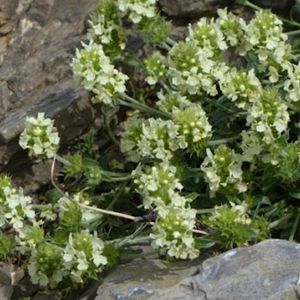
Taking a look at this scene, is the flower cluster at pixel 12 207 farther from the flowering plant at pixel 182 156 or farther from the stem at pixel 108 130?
the stem at pixel 108 130

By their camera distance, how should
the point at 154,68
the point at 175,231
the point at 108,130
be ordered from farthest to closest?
the point at 108,130 < the point at 154,68 < the point at 175,231

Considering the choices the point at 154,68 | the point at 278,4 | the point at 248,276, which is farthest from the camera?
the point at 278,4

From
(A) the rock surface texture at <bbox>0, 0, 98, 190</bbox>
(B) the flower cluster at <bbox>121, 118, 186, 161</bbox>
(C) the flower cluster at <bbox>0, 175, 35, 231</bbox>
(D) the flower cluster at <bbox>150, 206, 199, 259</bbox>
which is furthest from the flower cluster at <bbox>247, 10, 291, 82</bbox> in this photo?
(C) the flower cluster at <bbox>0, 175, 35, 231</bbox>

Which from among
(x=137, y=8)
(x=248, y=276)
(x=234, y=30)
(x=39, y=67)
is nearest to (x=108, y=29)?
(x=137, y=8)

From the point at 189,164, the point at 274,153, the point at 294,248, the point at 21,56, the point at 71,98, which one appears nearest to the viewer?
the point at 294,248

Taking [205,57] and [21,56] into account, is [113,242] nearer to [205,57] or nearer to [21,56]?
[205,57]

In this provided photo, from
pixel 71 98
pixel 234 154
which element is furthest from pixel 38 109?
pixel 234 154

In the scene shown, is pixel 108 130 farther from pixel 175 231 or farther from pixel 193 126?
pixel 175 231
